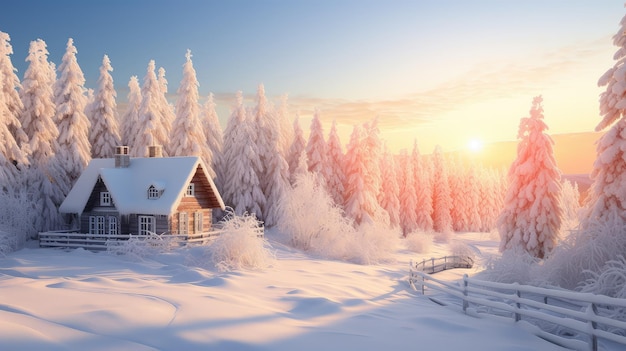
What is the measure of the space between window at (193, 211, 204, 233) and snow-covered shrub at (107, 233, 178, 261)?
3751 millimetres

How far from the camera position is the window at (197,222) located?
32156 mm

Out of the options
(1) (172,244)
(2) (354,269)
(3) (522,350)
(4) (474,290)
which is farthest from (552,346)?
(1) (172,244)

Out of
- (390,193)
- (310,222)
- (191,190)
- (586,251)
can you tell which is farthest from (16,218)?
(390,193)

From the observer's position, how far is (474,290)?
1406 centimetres

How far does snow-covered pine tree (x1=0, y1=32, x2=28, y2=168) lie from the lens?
34.4 meters

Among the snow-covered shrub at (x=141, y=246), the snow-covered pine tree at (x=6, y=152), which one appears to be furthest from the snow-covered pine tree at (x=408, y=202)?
the snow-covered pine tree at (x=6, y=152)

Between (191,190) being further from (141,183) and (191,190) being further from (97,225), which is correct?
(97,225)

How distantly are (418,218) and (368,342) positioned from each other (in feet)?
206

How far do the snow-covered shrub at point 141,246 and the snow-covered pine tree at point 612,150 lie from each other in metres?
23.1

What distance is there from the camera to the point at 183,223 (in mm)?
31203

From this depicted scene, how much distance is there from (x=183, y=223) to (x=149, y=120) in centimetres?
1675

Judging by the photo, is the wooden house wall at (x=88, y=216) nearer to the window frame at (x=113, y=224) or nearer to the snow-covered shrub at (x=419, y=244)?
the window frame at (x=113, y=224)

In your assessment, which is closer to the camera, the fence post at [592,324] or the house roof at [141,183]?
the fence post at [592,324]

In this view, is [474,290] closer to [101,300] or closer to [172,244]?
[101,300]
